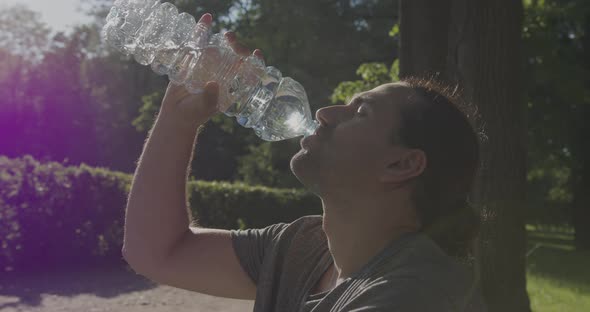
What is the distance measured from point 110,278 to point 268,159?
1213 centimetres

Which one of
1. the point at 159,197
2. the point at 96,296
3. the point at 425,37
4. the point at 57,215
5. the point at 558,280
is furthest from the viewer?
the point at 558,280

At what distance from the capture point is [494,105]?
4.53m

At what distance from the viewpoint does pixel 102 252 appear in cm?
1070

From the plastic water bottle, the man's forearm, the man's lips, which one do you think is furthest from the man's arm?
the plastic water bottle

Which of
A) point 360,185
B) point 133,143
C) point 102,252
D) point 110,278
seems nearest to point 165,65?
point 360,185

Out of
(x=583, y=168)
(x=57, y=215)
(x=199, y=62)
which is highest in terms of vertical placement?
(x=199, y=62)

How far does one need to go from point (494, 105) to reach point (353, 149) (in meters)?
2.89

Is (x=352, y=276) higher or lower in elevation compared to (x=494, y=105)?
lower

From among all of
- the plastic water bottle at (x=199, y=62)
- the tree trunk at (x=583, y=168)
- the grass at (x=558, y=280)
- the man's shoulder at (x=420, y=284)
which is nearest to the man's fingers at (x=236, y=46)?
the plastic water bottle at (x=199, y=62)

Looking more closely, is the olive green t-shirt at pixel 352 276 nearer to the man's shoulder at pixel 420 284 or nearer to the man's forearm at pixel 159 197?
the man's shoulder at pixel 420 284

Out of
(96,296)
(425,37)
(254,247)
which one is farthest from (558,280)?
(254,247)

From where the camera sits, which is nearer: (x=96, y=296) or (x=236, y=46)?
(x=236, y=46)

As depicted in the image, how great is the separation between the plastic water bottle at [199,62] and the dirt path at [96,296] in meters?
5.11

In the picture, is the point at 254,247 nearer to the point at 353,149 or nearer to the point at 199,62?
the point at 353,149
